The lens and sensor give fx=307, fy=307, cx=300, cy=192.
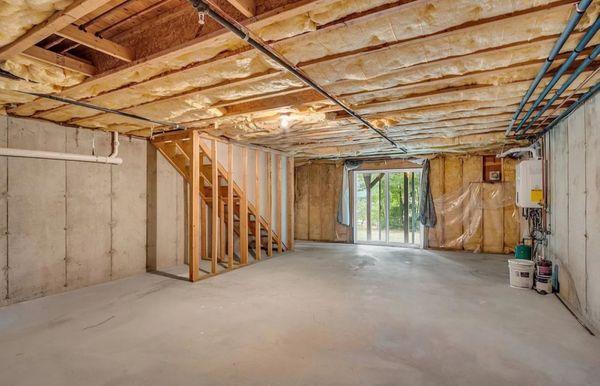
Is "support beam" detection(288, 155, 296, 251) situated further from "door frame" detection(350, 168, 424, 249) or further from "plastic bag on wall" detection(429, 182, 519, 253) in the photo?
"plastic bag on wall" detection(429, 182, 519, 253)

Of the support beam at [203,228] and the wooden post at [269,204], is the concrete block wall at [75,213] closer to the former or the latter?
the support beam at [203,228]

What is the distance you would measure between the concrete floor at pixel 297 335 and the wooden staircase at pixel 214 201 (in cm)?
76

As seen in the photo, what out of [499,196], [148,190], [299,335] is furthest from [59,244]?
[499,196]

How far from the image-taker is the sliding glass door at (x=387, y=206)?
7391 millimetres

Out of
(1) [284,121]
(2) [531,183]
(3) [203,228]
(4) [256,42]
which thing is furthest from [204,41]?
(2) [531,183]

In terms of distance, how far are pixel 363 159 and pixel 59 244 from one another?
19.4 ft

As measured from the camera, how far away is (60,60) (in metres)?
2.25

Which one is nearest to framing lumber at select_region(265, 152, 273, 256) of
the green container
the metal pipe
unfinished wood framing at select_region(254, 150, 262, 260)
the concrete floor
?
unfinished wood framing at select_region(254, 150, 262, 260)

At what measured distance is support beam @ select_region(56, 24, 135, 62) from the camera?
190cm

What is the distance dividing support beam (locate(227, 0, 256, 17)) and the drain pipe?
3322 millimetres

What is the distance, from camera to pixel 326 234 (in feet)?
26.3

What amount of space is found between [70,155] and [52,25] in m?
2.59

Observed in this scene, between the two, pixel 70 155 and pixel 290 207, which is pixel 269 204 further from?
pixel 70 155

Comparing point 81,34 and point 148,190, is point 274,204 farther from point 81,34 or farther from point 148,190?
point 81,34
